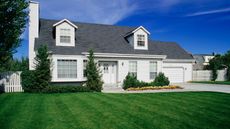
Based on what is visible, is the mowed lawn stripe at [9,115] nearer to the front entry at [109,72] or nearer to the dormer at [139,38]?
the front entry at [109,72]

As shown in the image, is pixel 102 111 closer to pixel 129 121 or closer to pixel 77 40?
pixel 129 121

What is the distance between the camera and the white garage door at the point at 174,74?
92.6 ft

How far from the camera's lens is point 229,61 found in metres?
36.7

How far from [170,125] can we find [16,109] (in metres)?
7.02

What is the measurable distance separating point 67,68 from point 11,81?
15.7 ft

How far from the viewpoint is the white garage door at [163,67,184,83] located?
2823 cm

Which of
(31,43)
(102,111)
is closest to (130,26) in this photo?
(31,43)

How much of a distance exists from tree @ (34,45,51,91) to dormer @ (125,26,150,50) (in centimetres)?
969

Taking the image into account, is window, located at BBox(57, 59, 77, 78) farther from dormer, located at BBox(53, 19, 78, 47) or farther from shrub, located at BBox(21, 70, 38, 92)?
shrub, located at BBox(21, 70, 38, 92)

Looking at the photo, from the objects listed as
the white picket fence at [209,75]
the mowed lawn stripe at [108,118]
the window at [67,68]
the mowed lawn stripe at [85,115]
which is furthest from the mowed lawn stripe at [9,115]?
the white picket fence at [209,75]

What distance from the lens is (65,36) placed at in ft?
67.1

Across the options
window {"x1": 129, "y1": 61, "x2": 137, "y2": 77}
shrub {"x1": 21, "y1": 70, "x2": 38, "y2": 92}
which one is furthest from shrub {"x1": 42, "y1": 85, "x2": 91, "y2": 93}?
window {"x1": 129, "y1": 61, "x2": 137, "y2": 77}

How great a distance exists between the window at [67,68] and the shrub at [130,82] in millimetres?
A: 4819

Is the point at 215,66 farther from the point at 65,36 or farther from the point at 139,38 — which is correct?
the point at 65,36
